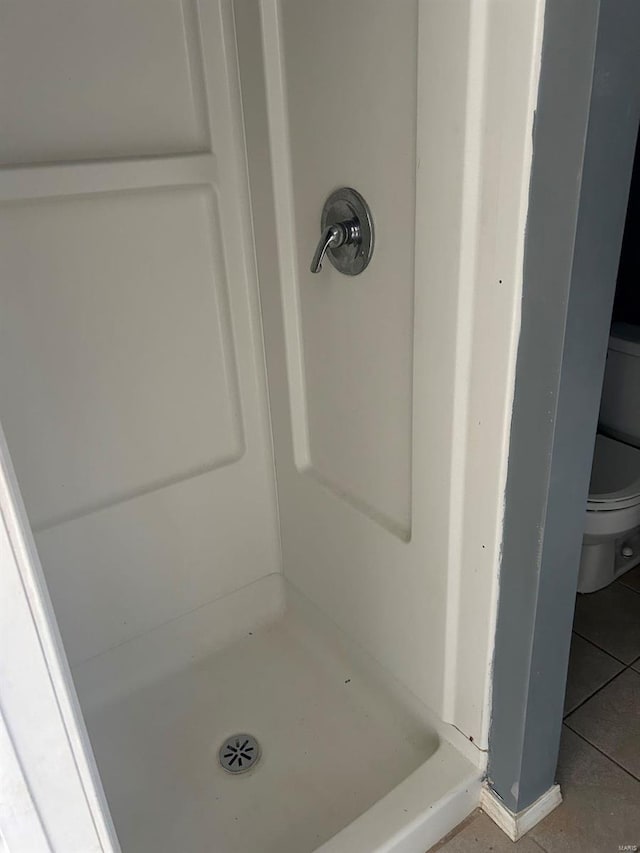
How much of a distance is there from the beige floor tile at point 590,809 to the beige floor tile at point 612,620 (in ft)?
1.15

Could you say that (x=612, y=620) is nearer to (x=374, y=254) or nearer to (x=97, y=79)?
(x=374, y=254)

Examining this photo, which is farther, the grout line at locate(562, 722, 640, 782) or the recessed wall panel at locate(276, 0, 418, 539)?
the grout line at locate(562, 722, 640, 782)

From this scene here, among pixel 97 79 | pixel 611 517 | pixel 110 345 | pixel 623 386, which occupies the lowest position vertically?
pixel 611 517

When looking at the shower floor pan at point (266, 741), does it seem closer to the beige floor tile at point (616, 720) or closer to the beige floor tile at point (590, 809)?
the beige floor tile at point (590, 809)

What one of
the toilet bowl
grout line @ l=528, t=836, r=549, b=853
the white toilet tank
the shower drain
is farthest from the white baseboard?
the white toilet tank

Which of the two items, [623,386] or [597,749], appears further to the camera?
[623,386]

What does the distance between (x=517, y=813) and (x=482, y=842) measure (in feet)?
0.26

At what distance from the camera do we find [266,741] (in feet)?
4.69

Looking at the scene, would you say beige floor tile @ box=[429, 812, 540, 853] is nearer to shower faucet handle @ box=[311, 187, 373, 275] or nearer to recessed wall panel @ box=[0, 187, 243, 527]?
recessed wall panel @ box=[0, 187, 243, 527]

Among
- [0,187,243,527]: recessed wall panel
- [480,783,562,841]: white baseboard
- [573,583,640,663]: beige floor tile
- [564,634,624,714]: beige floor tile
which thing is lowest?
[573,583,640,663]: beige floor tile

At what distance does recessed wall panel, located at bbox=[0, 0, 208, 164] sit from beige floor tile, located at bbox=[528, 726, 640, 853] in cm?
138

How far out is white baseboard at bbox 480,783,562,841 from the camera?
1211 mm

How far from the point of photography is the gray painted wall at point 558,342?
29.5 inches

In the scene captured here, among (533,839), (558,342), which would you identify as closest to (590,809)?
(533,839)
